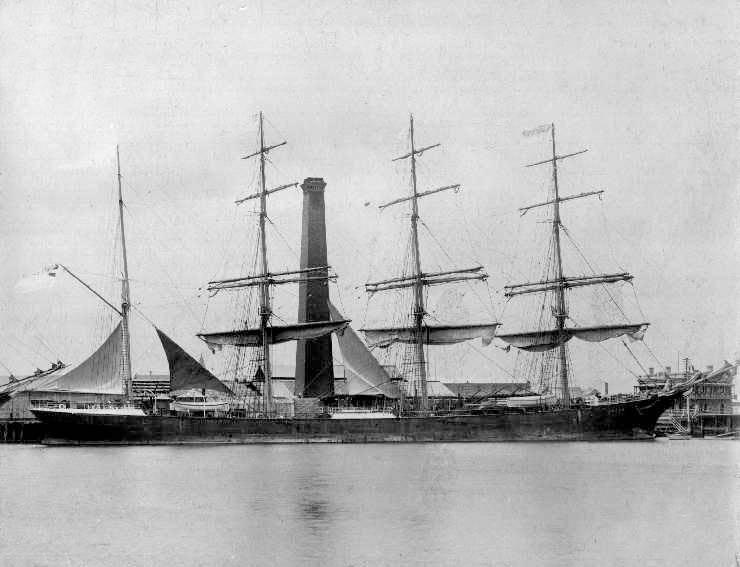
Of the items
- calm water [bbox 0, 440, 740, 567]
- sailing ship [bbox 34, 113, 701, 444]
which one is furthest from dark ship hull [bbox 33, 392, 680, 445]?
calm water [bbox 0, 440, 740, 567]

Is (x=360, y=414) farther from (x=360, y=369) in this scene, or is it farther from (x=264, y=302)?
(x=264, y=302)

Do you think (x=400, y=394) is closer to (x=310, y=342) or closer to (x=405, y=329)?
(x=405, y=329)

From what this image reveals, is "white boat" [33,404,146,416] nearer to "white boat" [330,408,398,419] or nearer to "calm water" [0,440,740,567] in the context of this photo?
Result: "calm water" [0,440,740,567]

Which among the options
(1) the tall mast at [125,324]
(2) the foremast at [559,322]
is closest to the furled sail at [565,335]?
(2) the foremast at [559,322]

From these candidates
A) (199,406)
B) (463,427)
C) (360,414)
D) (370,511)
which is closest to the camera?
(370,511)

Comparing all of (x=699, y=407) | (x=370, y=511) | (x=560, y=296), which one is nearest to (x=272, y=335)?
(x=560, y=296)

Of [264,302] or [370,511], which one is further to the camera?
[264,302]

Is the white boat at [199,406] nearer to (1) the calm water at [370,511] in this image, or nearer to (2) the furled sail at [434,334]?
(2) the furled sail at [434,334]
